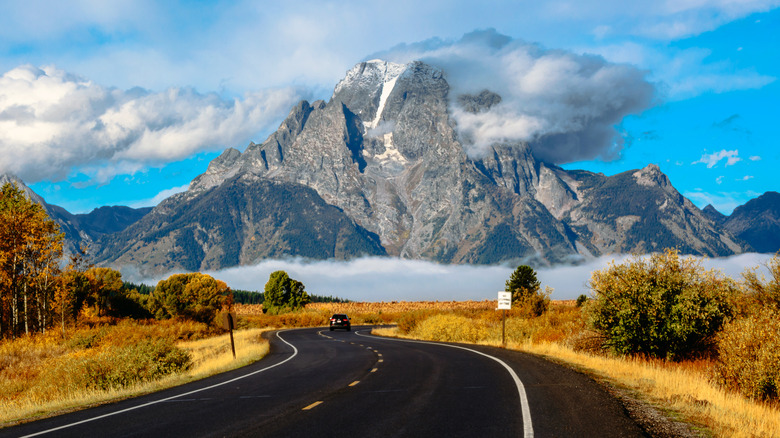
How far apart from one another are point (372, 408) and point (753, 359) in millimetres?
9669

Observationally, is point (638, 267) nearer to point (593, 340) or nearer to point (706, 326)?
point (706, 326)

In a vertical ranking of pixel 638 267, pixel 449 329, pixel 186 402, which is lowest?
pixel 449 329

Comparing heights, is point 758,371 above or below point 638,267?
below

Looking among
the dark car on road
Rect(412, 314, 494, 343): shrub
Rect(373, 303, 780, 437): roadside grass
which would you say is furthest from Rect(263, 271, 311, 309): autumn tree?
Rect(373, 303, 780, 437): roadside grass

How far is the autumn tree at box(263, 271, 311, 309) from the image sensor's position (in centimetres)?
10450

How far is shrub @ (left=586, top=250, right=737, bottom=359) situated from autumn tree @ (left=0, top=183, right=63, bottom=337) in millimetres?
33478

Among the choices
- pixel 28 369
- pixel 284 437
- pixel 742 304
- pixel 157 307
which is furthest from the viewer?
pixel 157 307

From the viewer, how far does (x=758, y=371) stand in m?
13.5

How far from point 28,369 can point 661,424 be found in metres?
27.1

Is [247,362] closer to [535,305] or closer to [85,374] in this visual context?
[85,374]

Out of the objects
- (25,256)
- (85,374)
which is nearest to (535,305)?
(85,374)

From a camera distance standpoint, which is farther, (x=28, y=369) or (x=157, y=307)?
(x=157, y=307)

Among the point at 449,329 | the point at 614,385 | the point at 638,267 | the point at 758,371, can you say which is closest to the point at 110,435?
the point at 614,385

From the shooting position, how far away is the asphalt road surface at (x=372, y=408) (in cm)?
941
